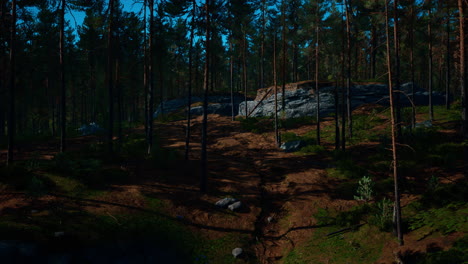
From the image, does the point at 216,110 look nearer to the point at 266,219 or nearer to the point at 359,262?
the point at 266,219

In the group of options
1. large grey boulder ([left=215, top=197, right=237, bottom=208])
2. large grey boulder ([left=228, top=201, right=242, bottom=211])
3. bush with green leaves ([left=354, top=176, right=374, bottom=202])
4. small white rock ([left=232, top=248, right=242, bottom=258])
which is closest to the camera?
small white rock ([left=232, top=248, right=242, bottom=258])

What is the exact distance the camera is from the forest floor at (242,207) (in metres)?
8.85

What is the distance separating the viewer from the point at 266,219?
12.1 meters

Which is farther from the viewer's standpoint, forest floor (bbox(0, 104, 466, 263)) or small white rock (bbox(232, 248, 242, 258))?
small white rock (bbox(232, 248, 242, 258))

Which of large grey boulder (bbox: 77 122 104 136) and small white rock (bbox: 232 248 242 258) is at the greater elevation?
large grey boulder (bbox: 77 122 104 136)

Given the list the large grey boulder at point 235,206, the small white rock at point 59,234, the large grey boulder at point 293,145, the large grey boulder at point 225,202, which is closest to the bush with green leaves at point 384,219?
the large grey boulder at point 235,206

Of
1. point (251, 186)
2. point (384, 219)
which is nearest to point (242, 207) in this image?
point (251, 186)

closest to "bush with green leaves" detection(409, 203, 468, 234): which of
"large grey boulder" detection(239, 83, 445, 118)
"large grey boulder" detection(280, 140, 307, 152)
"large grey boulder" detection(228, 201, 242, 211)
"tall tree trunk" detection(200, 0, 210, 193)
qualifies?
"large grey boulder" detection(228, 201, 242, 211)

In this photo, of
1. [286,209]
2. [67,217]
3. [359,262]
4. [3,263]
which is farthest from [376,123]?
[3,263]

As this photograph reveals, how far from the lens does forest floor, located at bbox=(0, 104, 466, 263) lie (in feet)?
29.0

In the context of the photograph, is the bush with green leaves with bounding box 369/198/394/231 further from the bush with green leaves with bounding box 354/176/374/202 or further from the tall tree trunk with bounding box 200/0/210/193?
the tall tree trunk with bounding box 200/0/210/193

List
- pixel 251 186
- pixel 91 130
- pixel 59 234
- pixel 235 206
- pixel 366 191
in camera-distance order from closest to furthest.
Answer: pixel 59 234 < pixel 366 191 < pixel 235 206 < pixel 251 186 < pixel 91 130

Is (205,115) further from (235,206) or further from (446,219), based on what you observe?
(446,219)

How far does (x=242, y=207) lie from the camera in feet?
41.6
